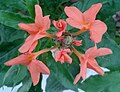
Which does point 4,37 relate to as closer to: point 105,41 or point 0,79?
point 0,79

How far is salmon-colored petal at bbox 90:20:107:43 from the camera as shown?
1.97ft

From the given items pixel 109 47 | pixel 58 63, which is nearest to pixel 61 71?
pixel 58 63

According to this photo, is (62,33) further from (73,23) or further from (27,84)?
(27,84)

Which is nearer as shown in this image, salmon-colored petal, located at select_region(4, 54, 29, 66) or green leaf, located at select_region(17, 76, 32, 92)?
salmon-colored petal, located at select_region(4, 54, 29, 66)

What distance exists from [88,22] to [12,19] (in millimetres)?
192

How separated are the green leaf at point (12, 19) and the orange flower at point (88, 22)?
160 mm

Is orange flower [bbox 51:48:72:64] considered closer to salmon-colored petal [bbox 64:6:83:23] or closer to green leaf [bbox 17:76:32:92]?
salmon-colored petal [bbox 64:6:83:23]

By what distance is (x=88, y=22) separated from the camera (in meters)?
0.63

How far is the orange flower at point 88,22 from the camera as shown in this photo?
60cm

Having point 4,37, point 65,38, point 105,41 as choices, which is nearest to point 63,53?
point 65,38

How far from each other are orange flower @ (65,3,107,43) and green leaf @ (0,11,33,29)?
0.16 meters

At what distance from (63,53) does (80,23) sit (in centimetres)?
6

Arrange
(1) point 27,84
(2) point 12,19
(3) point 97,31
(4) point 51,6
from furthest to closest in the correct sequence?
(4) point 51,6, (1) point 27,84, (2) point 12,19, (3) point 97,31

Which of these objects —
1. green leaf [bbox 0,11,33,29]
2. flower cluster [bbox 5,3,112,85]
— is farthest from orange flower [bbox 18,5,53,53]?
green leaf [bbox 0,11,33,29]
